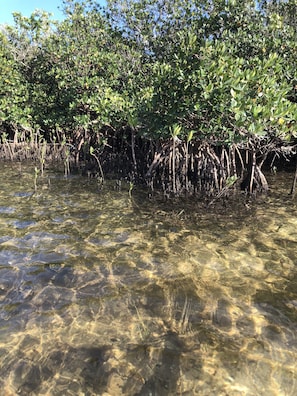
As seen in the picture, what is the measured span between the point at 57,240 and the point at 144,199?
2.32 meters

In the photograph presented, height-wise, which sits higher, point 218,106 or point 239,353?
point 218,106

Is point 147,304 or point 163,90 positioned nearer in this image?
point 147,304

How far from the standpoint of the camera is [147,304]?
298cm

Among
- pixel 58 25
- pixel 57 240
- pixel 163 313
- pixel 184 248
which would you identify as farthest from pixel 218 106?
pixel 58 25

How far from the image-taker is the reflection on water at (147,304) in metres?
2.23

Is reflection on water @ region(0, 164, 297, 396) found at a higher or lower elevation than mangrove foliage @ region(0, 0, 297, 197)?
lower

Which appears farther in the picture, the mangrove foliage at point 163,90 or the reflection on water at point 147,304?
the mangrove foliage at point 163,90

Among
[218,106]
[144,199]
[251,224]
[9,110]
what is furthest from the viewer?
[9,110]

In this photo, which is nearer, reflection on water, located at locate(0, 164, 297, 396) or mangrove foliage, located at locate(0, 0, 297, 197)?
reflection on water, located at locate(0, 164, 297, 396)

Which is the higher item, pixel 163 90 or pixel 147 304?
pixel 163 90

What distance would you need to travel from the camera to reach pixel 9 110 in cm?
1093

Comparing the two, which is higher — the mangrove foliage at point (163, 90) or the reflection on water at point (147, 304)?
the mangrove foliage at point (163, 90)

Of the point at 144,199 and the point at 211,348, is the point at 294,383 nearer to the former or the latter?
the point at 211,348

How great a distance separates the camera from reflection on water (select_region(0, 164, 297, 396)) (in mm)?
2232
